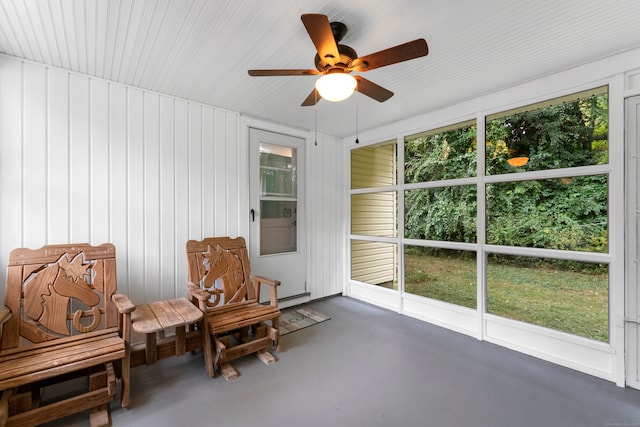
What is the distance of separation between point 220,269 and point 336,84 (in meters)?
2.14

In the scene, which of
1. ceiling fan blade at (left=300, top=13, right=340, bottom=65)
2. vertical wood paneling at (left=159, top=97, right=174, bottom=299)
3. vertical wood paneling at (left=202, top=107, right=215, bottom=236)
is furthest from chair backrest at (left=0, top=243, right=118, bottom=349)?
ceiling fan blade at (left=300, top=13, right=340, bottom=65)

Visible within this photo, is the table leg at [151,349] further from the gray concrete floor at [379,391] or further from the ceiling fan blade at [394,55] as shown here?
the ceiling fan blade at [394,55]

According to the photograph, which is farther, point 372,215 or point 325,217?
point 372,215

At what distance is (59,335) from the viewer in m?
2.11

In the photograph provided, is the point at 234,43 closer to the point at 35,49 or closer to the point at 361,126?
the point at 35,49

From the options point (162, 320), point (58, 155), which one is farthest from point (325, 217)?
point (58, 155)

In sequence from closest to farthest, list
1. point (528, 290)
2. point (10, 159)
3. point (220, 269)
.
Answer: point (10, 159)
point (220, 269)
point (528, 290)

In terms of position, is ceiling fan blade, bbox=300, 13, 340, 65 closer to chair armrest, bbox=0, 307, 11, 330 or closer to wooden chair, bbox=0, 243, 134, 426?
wooden chair, bbox=0, 243, 134, 426

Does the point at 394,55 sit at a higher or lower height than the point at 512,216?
higher

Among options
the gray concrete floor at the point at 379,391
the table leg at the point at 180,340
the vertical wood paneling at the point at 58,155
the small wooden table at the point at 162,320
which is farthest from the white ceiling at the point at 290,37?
the gray concrete floor at the point at 379,391

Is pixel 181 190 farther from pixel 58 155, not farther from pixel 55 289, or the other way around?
pixel 55 289

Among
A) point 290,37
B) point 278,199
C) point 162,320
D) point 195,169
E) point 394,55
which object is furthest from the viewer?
point 278,199

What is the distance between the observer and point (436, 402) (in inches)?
77.2

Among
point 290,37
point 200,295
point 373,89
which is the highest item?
point 290,37
